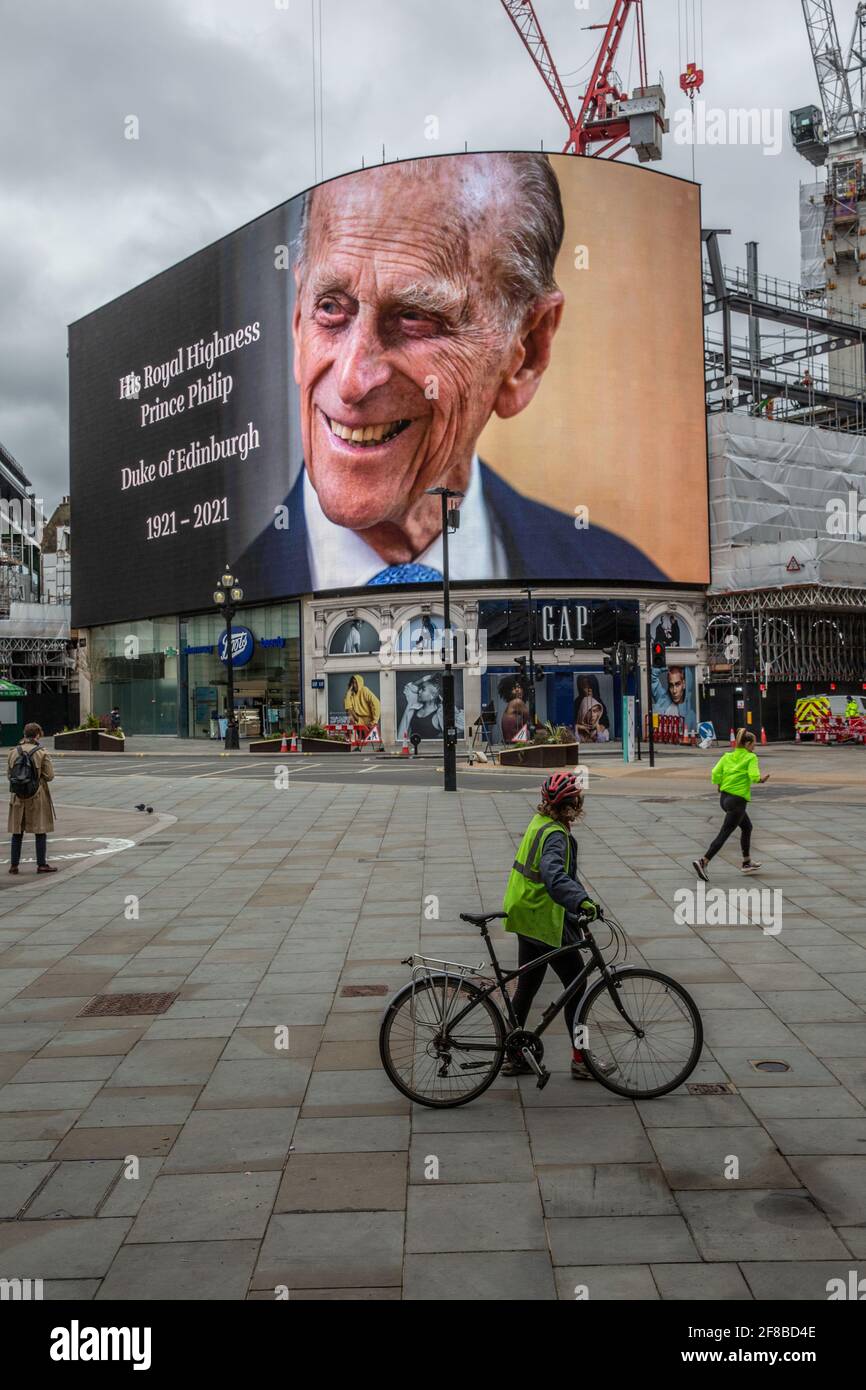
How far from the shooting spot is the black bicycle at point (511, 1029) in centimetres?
613

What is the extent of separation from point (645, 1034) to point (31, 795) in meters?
10.0

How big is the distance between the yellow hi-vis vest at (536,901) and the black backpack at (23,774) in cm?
935

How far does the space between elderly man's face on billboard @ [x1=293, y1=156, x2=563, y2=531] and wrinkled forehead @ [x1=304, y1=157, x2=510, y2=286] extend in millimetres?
54

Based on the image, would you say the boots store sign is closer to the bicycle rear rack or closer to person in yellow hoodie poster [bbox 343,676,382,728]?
person in yellow hoodie poster [bbox 343,676,382,728]

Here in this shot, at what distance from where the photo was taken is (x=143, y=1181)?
17.2 feet

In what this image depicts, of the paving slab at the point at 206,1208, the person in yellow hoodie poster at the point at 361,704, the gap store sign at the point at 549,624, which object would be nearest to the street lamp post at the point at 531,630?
the gap store sign at the point at 549,624

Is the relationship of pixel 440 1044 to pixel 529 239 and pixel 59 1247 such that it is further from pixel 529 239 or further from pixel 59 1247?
pixel 529 239

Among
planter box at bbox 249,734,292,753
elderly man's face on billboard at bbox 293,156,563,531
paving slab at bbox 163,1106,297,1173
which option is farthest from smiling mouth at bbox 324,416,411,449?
paving slab at bbox 163,1106,297,1173

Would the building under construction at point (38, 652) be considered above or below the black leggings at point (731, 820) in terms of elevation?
above

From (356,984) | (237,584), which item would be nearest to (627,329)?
(237,584)

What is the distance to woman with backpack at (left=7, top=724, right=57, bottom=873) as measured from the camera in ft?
46.1

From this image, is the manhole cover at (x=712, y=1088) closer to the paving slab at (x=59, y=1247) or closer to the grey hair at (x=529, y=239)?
the paving slab at (x=59, y=1247)

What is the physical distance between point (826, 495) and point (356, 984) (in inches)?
2175

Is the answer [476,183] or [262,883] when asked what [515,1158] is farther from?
[476,183]
